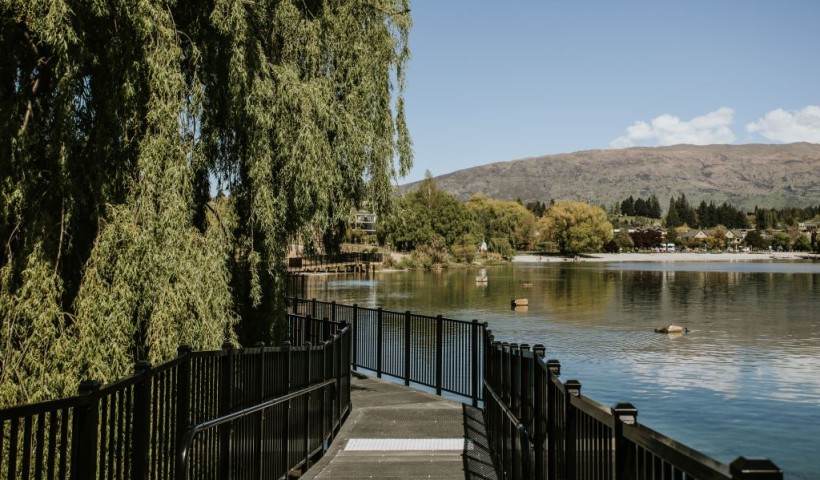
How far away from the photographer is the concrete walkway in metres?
8.20

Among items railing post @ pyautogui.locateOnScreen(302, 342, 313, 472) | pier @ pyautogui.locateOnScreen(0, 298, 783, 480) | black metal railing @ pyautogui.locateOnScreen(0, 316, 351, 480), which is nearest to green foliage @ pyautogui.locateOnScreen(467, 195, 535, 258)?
pier @ pyautogui.locateOnScreen(0, 298, 783, 480)

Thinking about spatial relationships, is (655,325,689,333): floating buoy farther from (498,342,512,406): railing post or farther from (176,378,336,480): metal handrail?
(176,378,336,480): metal handrail

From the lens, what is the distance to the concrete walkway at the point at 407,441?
323 inches

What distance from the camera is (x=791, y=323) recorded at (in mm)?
40219

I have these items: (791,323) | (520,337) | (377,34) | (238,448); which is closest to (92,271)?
(238,448)

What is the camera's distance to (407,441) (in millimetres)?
9859

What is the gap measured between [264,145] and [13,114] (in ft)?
11.3

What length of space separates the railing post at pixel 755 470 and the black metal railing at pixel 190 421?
282 centimetres

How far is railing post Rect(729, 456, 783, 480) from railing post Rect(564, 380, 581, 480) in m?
→ 2.28

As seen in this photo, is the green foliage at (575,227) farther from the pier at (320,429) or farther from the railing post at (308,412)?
the railing post at (308,412)

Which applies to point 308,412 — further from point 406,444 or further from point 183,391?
point 183,391

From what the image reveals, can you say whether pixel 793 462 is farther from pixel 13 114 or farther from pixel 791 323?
pixel 791 323

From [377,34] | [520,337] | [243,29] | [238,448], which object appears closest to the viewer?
[238,448]

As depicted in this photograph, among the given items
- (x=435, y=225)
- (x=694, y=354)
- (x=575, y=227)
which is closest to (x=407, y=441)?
(x=694, y=354)
